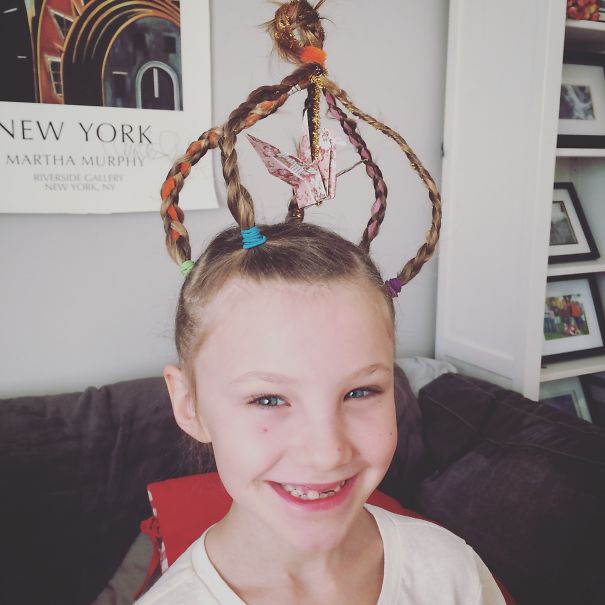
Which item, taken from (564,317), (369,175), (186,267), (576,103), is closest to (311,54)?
(369,175)

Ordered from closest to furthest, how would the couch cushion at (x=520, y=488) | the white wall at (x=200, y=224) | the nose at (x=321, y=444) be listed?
the nose at (x=321, y=444)
the couch cushion at (x=520, y=488)
the white wall at (x=200, y=224)

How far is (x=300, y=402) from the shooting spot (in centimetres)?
66

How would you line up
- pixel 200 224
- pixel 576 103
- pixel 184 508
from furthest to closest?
pixel 576 103
pixel 200 224
pixel 184 508

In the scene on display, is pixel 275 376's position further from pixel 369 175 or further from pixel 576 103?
pixel 576 103

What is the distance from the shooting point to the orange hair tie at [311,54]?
72cm

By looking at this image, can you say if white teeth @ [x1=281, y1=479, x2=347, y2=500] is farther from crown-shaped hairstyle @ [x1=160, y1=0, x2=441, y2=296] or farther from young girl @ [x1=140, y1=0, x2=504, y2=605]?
crown-shaped hairstyle @ [x1=160, y1=0, x2=441, y2=296]

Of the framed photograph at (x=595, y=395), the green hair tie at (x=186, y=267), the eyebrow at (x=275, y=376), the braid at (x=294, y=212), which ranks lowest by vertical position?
the framed photograph at (x=595, y=395)

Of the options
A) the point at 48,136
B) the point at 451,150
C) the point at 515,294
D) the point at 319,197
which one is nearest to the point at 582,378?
the point at 515,294

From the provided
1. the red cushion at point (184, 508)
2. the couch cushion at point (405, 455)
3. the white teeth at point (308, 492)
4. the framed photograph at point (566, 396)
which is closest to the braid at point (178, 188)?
the white teeth at point (308, 492)

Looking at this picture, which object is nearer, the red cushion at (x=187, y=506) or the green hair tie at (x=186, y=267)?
the green hair tie at (x=186, y=267)

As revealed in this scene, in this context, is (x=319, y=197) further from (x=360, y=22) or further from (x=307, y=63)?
(x=360, y=22)

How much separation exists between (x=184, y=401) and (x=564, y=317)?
1420 mm

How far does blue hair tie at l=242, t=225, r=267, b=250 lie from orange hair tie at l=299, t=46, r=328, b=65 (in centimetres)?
24

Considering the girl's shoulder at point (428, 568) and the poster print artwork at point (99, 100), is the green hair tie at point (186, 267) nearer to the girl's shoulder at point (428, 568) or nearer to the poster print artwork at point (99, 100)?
the girl's shoulder at point (428, 568)
